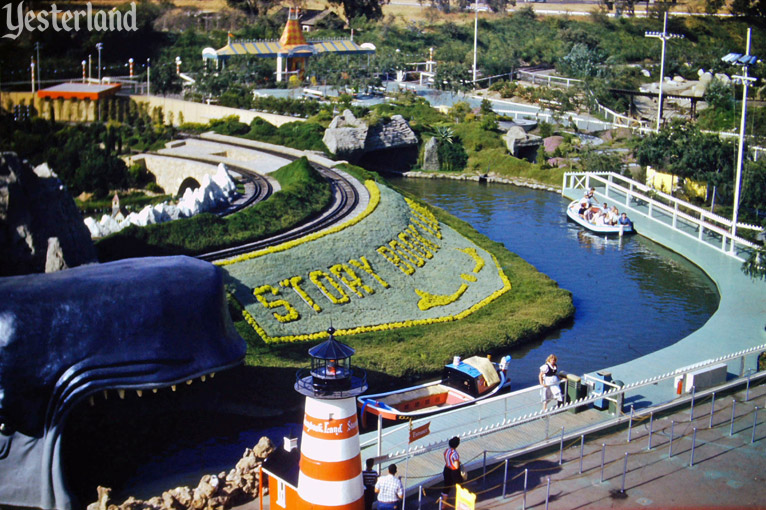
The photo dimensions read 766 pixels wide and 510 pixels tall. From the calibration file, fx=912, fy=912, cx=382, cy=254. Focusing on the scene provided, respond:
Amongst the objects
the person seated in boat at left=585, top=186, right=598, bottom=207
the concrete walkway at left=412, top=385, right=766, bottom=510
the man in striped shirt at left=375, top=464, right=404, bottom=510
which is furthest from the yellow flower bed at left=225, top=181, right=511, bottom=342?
the person seated in boat at left=585, top=186, right=598, bottom=207

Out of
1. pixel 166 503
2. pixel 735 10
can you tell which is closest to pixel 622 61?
pixel 735 10

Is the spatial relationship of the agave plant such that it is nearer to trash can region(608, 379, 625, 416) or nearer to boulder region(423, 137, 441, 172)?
boulder region(423, 137, 441, 172)

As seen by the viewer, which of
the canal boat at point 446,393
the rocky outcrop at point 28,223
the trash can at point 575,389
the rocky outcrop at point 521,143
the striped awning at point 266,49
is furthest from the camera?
the striped awning at point 266,49

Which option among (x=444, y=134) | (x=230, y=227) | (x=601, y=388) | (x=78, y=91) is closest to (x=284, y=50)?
(x=444, y=134)

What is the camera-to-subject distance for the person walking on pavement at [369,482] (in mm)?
15367

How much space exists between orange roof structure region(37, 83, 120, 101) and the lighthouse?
4569 cm

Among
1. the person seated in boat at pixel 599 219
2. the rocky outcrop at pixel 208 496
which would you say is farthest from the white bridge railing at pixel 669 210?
the rocky outcrop at pixel 208 496

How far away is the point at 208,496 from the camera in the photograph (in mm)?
16469

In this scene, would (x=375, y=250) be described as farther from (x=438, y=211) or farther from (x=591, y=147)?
(x=591, y=147)

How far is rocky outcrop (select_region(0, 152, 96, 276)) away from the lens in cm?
2022

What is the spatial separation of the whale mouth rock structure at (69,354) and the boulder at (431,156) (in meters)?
41.9

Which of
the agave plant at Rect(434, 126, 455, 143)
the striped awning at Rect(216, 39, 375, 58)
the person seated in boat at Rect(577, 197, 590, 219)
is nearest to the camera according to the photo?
the person seated in boat at Rect(577, 197, 590, 219)

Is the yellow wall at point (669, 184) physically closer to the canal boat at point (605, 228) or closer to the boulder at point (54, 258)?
the canal boat at point (605, 228)

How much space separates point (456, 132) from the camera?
6125 centimetres
